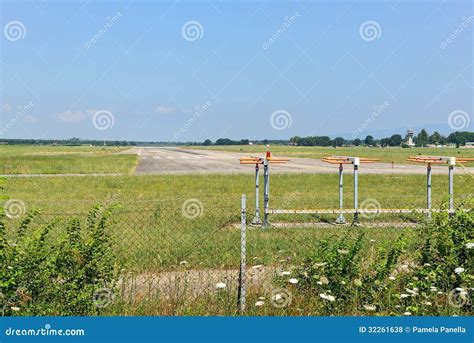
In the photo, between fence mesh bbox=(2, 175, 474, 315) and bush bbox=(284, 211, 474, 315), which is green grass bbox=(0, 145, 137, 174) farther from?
bush bbox=(284, 211, 474, 315)

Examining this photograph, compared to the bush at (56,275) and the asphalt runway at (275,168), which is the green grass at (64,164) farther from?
the bush at (56,275)

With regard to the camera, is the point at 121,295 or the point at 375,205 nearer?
the point at 121,295

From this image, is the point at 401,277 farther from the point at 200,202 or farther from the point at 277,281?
the point at 200,202

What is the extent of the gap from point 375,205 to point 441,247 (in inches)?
425

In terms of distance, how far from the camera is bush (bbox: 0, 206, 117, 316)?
17.3 ft

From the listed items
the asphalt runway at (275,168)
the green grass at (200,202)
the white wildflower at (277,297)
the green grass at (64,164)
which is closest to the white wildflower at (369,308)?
the white wildflower at (277,297)

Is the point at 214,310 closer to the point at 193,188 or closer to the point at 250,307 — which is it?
the point at 250,307

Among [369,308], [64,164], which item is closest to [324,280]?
[369,308]

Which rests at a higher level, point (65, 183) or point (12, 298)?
point (65, 183)

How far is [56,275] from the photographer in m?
5.54

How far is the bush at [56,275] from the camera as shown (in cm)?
528

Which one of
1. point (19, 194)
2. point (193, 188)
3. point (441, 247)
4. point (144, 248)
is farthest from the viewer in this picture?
point (193, 188)

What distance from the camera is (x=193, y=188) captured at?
81.6ft

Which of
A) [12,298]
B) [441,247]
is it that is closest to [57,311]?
[12,298]
